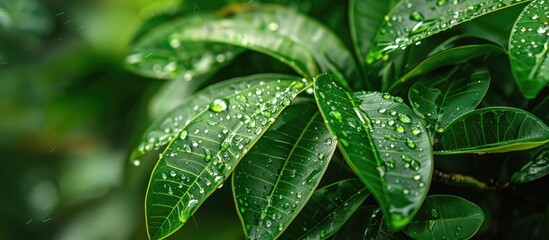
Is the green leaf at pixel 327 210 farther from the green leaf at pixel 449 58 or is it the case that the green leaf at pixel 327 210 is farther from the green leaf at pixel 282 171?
the green leaf at pixel 449 58

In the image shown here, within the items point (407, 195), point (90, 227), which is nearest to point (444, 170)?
point (407, 195)

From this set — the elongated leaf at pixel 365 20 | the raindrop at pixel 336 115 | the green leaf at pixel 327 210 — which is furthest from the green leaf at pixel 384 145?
the elongated leaf at pixel 365 20

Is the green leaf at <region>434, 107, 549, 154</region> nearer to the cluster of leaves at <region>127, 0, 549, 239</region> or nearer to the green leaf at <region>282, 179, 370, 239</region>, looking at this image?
the cluster of leaves at <region>127, 0, 549, 239</region>

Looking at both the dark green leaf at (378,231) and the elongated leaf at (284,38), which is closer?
the dark green leaf at (378,231)

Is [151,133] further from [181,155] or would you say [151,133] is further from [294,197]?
[294,197]

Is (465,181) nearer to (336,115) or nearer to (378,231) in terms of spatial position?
(378,231)

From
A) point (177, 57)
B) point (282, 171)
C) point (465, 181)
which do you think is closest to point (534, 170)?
point (465, 181)
